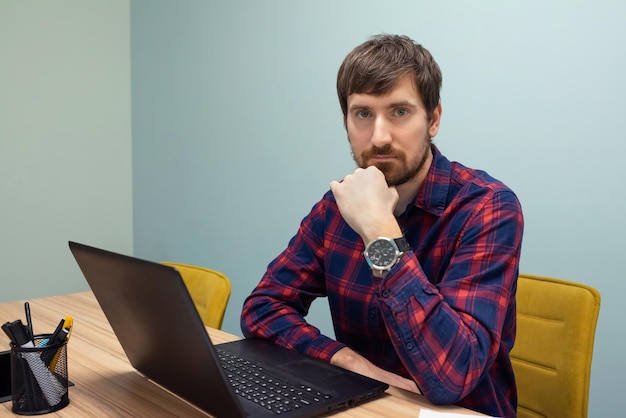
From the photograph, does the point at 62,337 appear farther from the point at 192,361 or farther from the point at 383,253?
the point at 383,253

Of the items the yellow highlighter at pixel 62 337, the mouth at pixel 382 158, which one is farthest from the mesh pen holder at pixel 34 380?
the mouth at pixel 382 158

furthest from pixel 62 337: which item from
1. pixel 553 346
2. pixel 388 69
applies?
pixel 553 346

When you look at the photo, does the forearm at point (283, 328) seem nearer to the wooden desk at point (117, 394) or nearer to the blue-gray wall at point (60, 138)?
the wooden desk at point (117, 394)

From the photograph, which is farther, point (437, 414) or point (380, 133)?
point (380, 133)

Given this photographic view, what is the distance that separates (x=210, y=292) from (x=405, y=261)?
2.58ft

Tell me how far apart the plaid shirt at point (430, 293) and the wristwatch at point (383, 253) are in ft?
0.06

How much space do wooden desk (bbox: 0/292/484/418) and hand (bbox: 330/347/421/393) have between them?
0.05 meters

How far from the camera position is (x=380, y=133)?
1205 millimetres

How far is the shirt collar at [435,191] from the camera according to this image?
1212 mm

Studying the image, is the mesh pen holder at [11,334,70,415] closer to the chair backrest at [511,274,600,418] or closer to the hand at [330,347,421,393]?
the hand at [330,347,421,393]

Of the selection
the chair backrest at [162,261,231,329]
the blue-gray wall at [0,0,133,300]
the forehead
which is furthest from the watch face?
the blue-gray wall at [0,0,133,300]

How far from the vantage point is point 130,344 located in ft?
3.28

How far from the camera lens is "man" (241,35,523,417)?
0.96 meters

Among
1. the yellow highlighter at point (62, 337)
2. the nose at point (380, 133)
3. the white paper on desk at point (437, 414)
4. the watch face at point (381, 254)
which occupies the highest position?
the nose at point (380, 133)
